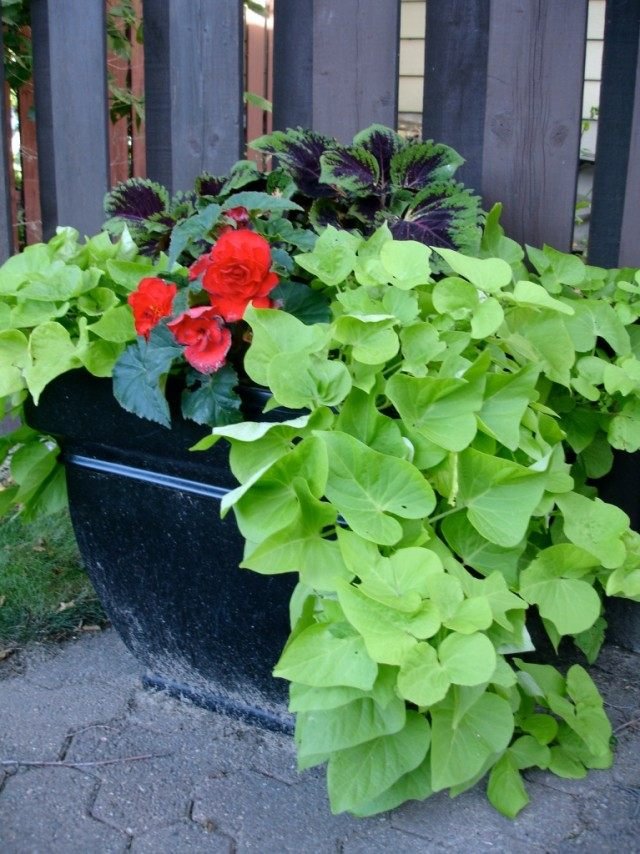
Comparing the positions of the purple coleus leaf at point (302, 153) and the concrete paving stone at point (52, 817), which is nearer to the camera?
the concrete paving stone at point (52, 817)

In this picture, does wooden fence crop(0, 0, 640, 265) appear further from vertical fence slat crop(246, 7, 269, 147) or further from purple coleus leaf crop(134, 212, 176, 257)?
vertical fence slat crop(246, 7, 269, 147)

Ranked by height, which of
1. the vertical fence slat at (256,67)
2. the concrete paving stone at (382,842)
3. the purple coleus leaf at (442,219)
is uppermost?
the vertical fence slat at (256,67)

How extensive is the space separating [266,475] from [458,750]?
455 millimetres

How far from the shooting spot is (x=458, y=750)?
1.14 meters

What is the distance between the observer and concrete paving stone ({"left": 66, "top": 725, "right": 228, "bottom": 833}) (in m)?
1.37

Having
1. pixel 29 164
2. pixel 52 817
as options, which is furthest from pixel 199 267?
pixel 29 164

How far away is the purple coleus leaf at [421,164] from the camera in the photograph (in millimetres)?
1620

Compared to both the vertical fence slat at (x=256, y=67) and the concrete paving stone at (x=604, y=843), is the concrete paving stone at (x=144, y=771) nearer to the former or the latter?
the concrete paving stone at (x=604, y=843)

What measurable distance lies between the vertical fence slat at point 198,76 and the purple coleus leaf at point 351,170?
18.4 inches

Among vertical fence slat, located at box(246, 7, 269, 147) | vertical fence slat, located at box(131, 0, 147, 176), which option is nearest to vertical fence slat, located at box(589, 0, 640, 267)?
vertical fence slat, located at box(131, 0, 147, 176)

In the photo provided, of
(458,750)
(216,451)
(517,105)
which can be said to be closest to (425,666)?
(458,750)

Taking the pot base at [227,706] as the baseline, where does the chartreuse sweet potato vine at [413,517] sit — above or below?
above

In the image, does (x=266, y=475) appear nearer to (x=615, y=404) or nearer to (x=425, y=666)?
(x=425, y=666)

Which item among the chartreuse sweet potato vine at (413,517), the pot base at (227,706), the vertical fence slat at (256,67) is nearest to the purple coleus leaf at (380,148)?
the chartreuse sweet potato vine at (413,517)
